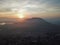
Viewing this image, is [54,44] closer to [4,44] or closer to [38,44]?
[38,44]

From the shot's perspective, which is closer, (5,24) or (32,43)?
(32,43)

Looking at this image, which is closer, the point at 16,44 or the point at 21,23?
the point at 16,44

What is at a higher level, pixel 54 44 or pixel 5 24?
pixel 5 24

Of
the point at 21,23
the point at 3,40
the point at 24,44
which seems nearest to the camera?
the point at 24,44

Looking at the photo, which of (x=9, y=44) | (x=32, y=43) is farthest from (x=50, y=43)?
(x=9, y=44)

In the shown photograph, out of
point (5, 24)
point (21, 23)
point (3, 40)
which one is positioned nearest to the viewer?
point (3, 40)

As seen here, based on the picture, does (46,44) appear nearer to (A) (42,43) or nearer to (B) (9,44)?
(A) (42,43)

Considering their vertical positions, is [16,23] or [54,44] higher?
[16,23]

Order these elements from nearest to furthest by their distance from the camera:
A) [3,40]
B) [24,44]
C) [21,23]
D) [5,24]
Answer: [24,44] → [3,40] → [5,24] → [21,23]

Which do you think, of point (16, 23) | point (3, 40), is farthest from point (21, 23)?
point (3, 40)
